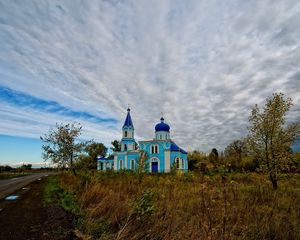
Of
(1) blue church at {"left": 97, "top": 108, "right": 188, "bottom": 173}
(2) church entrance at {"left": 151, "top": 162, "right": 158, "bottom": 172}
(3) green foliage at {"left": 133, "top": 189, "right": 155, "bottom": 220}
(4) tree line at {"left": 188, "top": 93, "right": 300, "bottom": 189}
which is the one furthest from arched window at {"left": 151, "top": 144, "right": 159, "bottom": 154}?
(3) green foliage at {"left": 133, "top": 189, "right": 155, "bottom": 220}

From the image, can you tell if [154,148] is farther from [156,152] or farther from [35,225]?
[35,225]

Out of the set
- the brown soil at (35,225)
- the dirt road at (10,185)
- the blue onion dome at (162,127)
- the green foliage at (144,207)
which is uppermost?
the blue onion dome at (162,127)

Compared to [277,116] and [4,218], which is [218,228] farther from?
[277,116]

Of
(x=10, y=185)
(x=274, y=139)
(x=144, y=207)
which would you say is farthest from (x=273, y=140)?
(x=10, y=185)

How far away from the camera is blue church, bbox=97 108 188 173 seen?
38.9 metres

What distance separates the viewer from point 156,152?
131ft

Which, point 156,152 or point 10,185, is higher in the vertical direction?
point 156,152

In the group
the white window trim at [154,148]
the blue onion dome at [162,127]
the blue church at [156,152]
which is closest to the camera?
the blue church at [156,152]

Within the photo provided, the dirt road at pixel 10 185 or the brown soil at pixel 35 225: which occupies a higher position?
the brown soil at pixel 35 225

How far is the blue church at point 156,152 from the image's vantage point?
38906 mm

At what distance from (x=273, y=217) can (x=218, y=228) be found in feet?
6.63

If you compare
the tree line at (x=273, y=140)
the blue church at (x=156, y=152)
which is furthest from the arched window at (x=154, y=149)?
the tree line at (x=273, y=140)

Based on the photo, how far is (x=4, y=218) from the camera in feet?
15.5

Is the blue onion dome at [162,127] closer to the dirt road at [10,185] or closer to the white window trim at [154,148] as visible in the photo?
the white window trim at [154,148]
